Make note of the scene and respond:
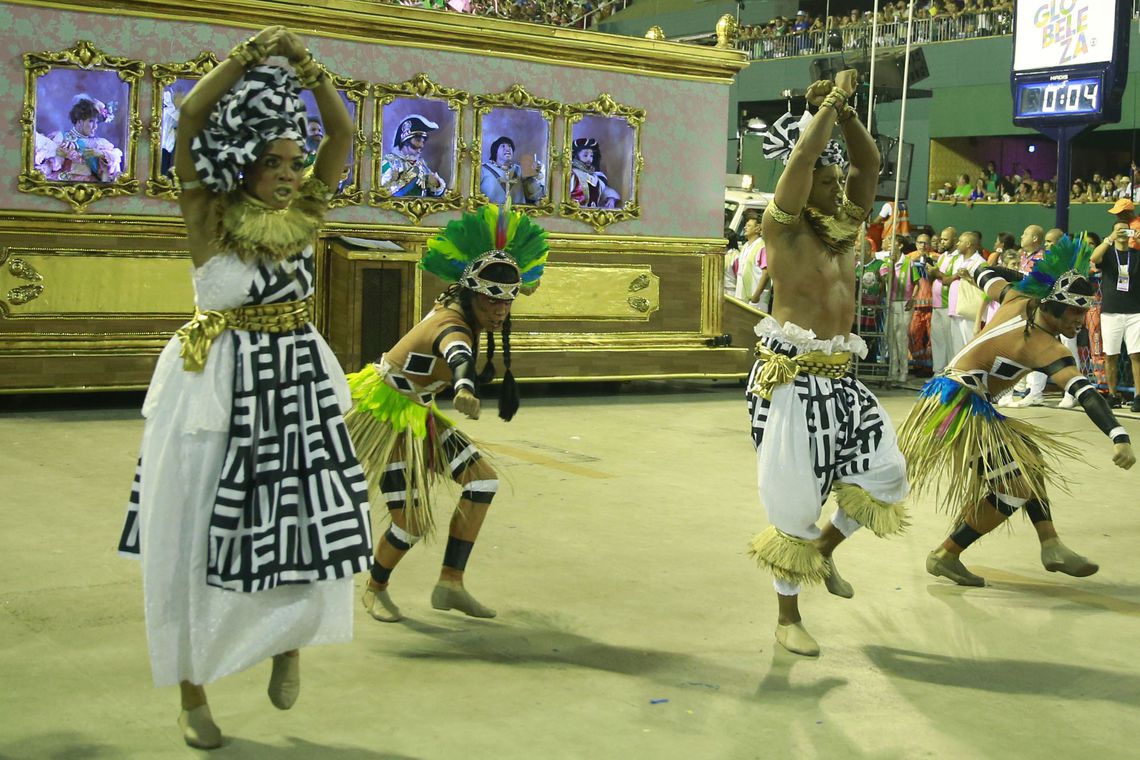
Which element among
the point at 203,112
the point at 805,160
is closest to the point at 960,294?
the point at 805,160

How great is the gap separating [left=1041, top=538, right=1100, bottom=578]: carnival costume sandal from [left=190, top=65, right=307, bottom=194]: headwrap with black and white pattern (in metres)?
3.89

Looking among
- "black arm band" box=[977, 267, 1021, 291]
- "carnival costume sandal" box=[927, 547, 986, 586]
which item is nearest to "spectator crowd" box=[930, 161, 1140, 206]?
"black arm band" box=[977, 267, 1021, 291]

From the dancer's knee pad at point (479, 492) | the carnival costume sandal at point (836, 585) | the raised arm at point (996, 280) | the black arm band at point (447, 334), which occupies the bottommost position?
the carnival costume sandal at point (836, 585)

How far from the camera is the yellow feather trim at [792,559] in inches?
184

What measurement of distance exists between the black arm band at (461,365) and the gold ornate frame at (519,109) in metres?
7.14

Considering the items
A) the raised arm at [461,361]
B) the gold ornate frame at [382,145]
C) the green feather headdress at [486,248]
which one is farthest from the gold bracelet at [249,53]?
the gold ornate frame at [382,145]

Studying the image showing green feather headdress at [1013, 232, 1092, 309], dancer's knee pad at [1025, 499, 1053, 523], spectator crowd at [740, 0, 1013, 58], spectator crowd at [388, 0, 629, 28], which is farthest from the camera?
spectator crowd at [740, 0, 1013, 58]

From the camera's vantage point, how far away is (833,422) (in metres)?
4.80

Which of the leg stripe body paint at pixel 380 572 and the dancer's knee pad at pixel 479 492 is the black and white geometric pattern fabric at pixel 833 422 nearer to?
the dancer's knee pad at pixel 479 492

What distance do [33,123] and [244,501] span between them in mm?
7434

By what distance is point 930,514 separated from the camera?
24.1 feet

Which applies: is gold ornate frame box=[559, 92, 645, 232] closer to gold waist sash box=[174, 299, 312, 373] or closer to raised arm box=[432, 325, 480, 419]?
raised arm box=[432, 325, 480, 419]

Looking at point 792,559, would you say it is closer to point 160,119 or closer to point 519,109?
point 160,119

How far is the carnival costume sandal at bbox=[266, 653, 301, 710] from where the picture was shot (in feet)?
12.3
